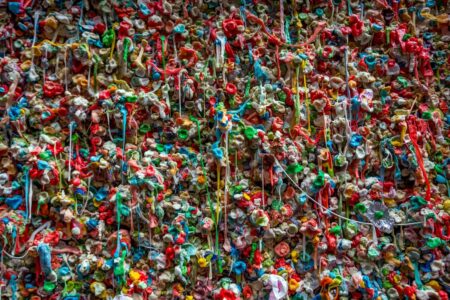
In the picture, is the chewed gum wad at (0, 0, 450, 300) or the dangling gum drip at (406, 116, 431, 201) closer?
the chewed gum wad at (0, 0, 450, 300)

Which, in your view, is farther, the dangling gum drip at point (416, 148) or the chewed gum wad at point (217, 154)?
the dangling gum drip at point (416, 148)

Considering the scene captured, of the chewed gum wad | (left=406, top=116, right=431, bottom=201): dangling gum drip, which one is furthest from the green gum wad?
(left=406, top=116, right=431, bottom=201): dangling gum drip

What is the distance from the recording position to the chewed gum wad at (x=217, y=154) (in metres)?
1.02

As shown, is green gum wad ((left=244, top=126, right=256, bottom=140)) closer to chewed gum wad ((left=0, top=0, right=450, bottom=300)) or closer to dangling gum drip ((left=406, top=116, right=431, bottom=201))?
chewed gum wad ((left=0, top=0, right=450, bottom=300))

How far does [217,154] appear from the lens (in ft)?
3.49

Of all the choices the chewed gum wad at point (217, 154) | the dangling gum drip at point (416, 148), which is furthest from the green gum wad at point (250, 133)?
the dangling gum drip at point (416, 148)

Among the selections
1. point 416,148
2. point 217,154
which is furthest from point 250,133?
point 416,148

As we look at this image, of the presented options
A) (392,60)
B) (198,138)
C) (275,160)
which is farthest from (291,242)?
(392,60)

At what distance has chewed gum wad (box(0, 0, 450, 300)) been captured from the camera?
1.02 meters

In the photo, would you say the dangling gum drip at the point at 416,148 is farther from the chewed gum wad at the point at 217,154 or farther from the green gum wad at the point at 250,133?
the green gum wad at the point at 250,133

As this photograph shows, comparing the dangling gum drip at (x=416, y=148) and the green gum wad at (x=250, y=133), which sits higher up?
the green gum wad at (x=250, y=133)

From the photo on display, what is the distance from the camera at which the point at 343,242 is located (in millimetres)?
1091

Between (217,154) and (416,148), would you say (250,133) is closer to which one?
(217,154)

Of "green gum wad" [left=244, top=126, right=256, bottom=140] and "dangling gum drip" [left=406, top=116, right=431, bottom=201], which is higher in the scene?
"green gum wad" [left=244, top=126, right=256, bottom=140]
